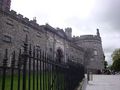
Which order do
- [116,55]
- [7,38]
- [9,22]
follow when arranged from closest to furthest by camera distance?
1. [7,38]
2. [9,22]
3. [116,55]

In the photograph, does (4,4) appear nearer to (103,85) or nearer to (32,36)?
(32,36)

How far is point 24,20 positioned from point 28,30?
155 cm

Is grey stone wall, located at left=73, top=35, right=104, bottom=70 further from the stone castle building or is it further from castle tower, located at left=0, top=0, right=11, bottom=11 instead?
castle tower, located at left=0, top=0, right=11, bottom=11

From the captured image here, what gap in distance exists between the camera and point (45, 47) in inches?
1220

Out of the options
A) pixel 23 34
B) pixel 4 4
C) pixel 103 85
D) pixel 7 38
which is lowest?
pixel 103 85

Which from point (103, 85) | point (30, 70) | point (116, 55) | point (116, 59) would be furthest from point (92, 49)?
point (30, 70)

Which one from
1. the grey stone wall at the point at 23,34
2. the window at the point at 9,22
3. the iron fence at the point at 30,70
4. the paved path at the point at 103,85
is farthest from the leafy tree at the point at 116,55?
the iron fence at the point at 30,70

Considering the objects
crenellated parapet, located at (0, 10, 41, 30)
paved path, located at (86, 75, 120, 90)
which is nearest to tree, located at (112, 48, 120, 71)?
crenellated parapet, located at (0, 10, 41, 30)

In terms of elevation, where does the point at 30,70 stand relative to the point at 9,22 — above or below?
below

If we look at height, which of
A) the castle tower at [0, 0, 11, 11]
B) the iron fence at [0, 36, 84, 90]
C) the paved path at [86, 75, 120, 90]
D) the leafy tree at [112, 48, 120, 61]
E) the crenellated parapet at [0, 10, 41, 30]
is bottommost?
the paved path at [86, 75, 120, 90]

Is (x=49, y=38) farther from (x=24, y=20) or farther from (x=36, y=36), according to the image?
(x=24, y=20)

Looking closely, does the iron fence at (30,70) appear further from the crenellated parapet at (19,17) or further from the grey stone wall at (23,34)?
the crenellated parapet at (19,17)

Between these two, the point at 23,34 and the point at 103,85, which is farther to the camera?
the point at 23,34

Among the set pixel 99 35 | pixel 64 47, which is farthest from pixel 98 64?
pixel 64 47
